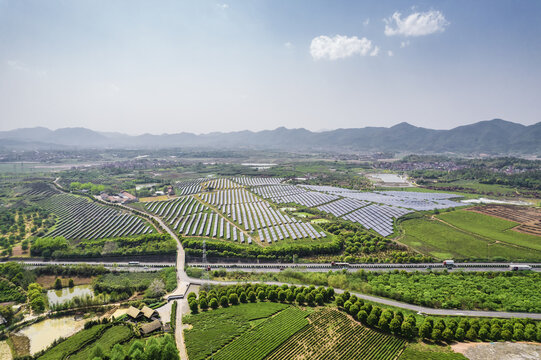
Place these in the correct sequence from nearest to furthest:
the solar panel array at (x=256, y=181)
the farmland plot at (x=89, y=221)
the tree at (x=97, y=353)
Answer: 1. the tree at (x=97, y=353)
2. the farmland plot at (x=89, y=221)
3. the solar panel array at (x=256, y=181)

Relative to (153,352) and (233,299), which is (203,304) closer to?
(233,299)

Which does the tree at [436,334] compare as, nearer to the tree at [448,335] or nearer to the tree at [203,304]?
the tree at [448,335]

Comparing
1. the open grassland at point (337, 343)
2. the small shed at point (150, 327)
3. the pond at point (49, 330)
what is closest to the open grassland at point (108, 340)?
the small shed at point (150, 327)

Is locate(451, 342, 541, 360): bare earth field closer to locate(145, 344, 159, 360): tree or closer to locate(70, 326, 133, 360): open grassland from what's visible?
locate(145, 344, 159, 360): tree

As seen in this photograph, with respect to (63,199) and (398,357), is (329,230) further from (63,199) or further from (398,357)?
(63,199)

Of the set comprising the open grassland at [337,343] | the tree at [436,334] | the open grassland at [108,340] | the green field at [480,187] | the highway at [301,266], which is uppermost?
the green field at [480,187]

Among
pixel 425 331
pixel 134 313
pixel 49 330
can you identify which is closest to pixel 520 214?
pixel 425 331
